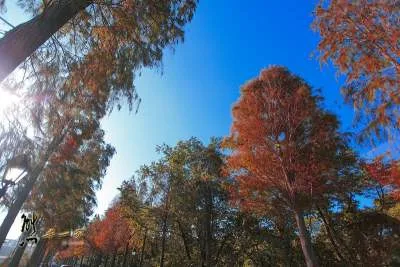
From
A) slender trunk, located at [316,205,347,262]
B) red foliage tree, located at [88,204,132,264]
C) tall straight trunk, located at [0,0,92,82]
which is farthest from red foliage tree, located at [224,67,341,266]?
red foliage tree, located at [88,204,132,264]

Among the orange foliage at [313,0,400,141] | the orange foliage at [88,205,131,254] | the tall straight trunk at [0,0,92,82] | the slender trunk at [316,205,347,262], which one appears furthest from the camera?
the orange foliage at [88,205,131,254]

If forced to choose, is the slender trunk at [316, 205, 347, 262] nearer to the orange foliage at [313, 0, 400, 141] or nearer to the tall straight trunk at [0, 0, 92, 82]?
the orange foliage at [313, 0, 400, 141]

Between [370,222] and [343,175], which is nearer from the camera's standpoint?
[343,175]

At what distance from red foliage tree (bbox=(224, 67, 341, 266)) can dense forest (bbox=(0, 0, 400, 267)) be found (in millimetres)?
37

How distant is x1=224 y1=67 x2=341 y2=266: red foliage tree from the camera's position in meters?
9.84

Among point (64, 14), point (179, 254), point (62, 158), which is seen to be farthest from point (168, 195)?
point (64, 14)

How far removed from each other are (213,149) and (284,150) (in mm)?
10659

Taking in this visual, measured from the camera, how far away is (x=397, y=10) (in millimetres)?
7297

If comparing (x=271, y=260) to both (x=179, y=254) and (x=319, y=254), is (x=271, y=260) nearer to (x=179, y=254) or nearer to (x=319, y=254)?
(x=319, y=254)

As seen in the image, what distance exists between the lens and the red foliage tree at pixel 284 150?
387 inches

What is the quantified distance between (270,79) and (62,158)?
9.41 metres

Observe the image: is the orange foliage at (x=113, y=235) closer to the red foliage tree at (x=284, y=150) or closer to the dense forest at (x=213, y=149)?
the dense forest at (x=213, y=149)

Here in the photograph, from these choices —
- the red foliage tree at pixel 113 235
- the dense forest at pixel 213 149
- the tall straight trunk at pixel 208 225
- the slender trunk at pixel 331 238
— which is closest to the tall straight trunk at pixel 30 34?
the dense forest at pixel 213 149

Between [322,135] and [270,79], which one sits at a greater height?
[270,79]
